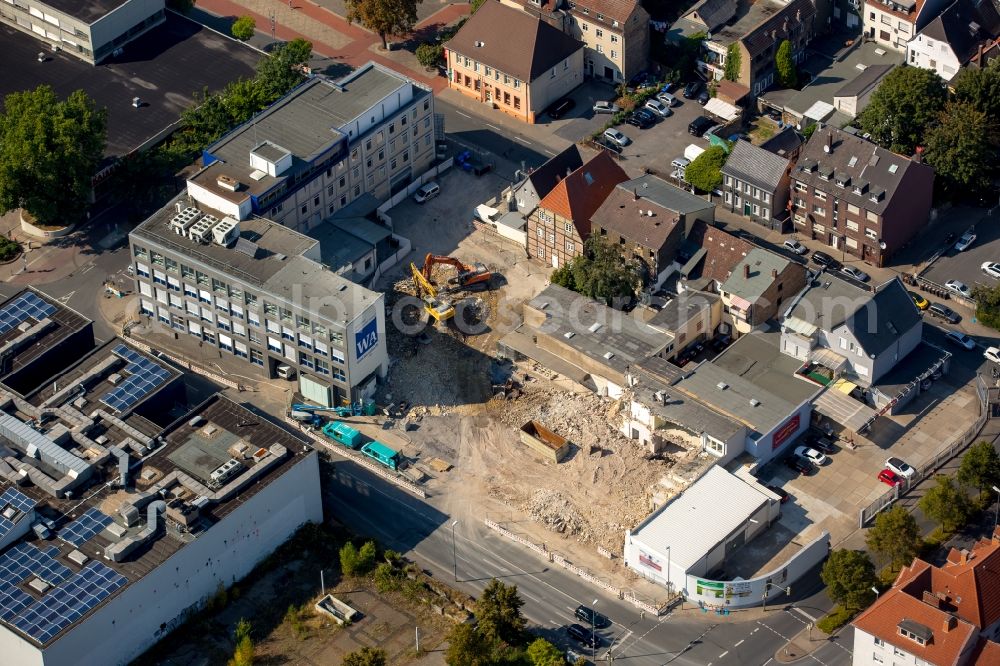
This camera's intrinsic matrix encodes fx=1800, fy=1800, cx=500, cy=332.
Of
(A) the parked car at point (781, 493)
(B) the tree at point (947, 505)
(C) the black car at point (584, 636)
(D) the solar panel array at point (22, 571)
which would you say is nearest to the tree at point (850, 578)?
(B) the tree at point (947, 505)

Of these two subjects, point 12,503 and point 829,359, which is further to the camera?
point 829,359

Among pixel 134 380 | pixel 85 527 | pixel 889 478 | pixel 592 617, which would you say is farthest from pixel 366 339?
pixel 889 478

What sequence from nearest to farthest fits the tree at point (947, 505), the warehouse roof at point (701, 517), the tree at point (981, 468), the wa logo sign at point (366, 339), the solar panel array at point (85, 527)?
the solar panel array at point (85, 527) → the warehouse roof at point (701, 517) → the tree at point (947, 505) → the tree at point (981, 468) → the wa logo sign at point (366, 339)

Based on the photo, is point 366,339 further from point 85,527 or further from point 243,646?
point 243,646

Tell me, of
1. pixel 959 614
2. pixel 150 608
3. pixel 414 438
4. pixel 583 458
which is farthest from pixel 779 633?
pixel 150 608

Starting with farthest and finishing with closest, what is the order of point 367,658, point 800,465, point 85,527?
point 800,465
point 85,527
point 367,658

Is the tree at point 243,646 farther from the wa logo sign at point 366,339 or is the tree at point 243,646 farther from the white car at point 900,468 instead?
the white car at point 900,468

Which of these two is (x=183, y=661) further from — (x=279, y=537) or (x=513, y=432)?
(x=513, y=432)
